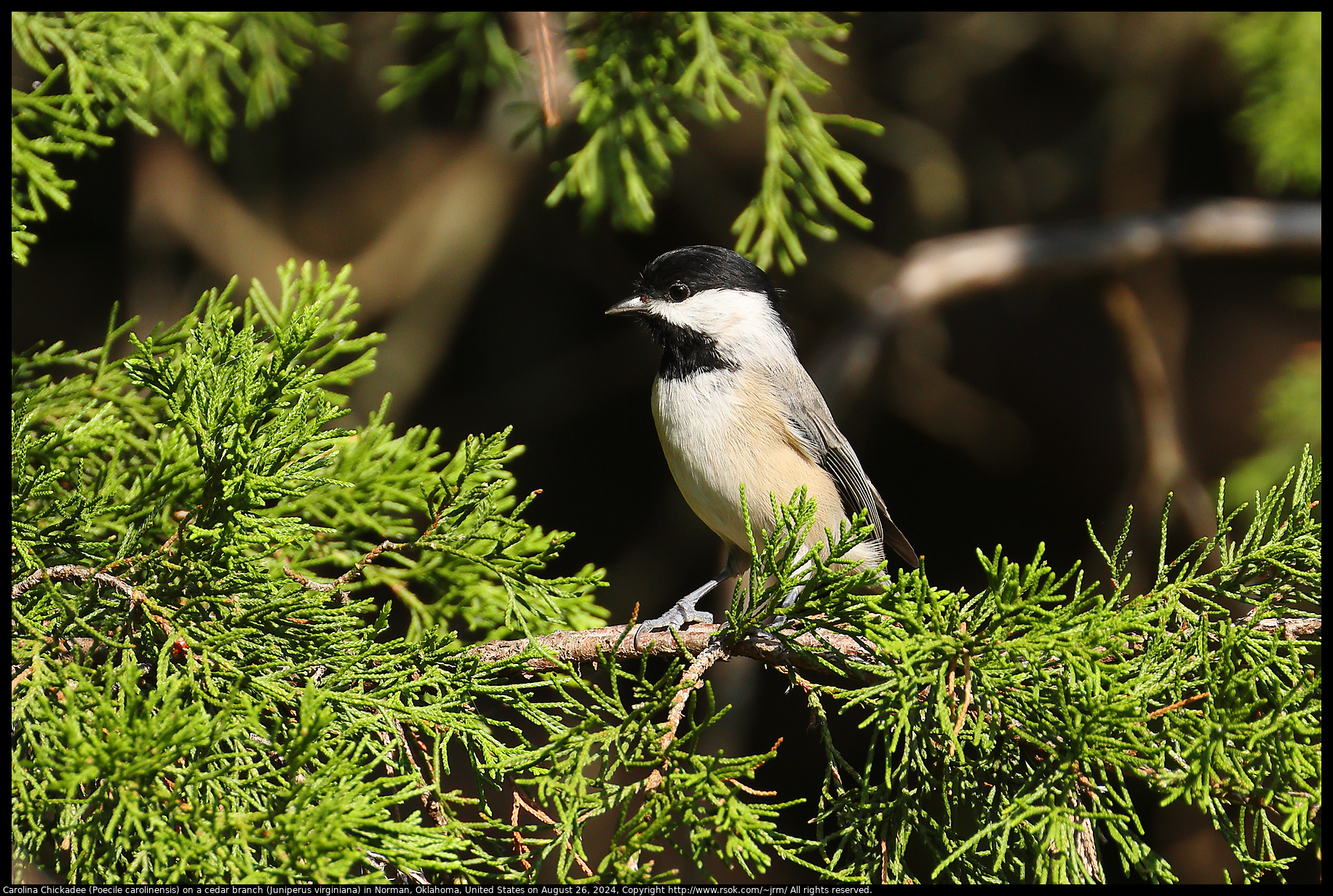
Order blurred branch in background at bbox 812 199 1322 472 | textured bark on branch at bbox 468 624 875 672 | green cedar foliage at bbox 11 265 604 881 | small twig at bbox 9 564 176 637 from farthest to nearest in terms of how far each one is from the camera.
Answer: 1. blurred branch in background at bbox 812 199 1322 472
2. textured bark on branch at bbox 468 624 875 672
3. small twig at bbox 9 564 176 637
4. green cedar foliage at bbox 11 265 604 881

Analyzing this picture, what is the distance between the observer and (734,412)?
2.56 metres

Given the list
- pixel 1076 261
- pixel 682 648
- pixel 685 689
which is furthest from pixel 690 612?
pixel 1076 261

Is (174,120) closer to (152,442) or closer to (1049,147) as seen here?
(152,442)

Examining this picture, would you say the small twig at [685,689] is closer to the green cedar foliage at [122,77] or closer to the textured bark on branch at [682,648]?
the textured bark on branch at [682,648]

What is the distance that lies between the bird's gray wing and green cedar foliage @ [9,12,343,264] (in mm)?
1760

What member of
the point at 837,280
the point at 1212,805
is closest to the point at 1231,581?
the point at 1212,805

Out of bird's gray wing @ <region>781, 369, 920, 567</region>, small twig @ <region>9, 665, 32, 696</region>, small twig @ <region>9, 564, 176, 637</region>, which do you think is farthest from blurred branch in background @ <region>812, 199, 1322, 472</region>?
small twig @ <region>9, 665, 32, 696</region>

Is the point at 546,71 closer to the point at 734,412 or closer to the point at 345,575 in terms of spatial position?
the point at 734,412

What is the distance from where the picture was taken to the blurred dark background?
14.6ft

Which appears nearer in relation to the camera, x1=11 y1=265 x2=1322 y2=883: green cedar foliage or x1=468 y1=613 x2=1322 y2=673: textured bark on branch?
x1=11 y1=265 x2=1322 y2=883: green cedar foliage

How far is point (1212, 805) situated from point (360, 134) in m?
4.96

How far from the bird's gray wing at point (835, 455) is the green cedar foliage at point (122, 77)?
1760 mm

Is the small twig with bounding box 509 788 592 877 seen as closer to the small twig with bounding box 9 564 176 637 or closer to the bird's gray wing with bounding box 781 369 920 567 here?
the small twig with bounding box 9 564 176 637

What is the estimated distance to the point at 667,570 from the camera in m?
4.87
